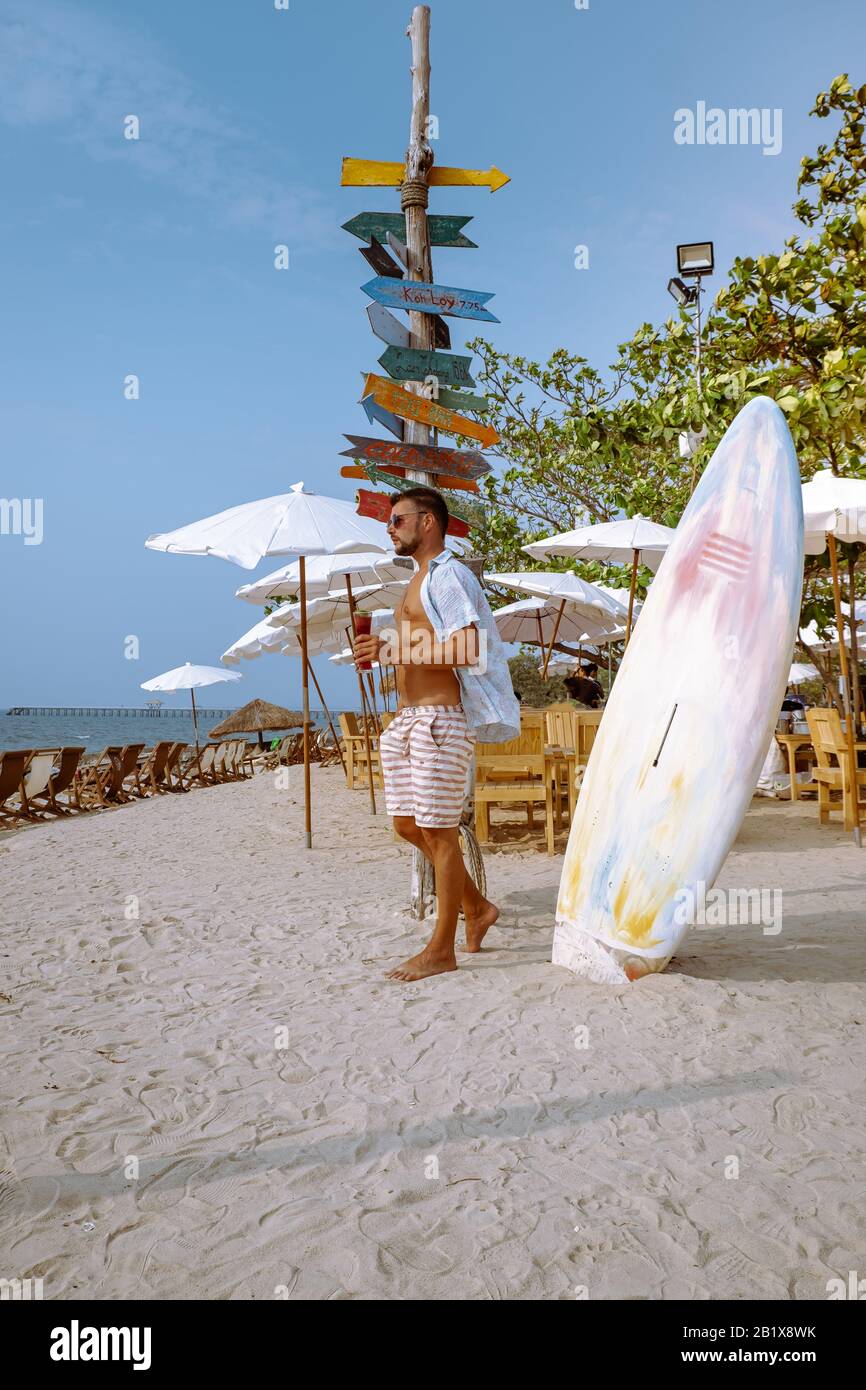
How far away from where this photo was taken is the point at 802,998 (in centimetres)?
374

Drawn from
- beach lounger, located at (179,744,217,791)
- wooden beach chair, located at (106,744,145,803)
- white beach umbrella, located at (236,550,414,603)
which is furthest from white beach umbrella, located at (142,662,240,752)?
white beach umbrella, located at (236,550,414,603)

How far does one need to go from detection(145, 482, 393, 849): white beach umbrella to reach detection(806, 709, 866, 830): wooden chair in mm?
4260

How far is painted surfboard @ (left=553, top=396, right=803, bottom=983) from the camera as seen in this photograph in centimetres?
382

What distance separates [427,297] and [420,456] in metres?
0.78

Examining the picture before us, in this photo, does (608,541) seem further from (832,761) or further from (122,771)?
(122,771)

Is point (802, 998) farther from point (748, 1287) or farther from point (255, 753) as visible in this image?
point (255, 753)

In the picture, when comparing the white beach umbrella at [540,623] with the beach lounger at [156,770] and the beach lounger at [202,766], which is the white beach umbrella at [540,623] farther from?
the beach lounger at [202,766]

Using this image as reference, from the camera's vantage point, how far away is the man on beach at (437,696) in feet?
12.7

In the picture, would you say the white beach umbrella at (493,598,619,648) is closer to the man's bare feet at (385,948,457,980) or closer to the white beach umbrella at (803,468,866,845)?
the white beach umbrella at (803,468,866,845)

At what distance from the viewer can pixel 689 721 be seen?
153 inches

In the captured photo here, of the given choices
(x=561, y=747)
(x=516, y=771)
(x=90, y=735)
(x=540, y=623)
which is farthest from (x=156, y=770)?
(x=90, y=735)

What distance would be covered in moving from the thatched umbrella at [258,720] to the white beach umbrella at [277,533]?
18668mm
